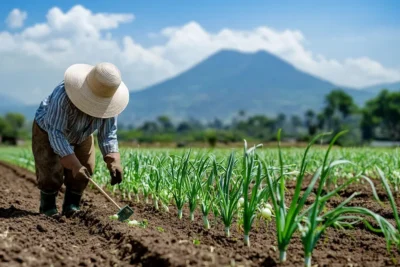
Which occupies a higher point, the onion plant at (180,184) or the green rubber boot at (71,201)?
the onion plant at (180,184)

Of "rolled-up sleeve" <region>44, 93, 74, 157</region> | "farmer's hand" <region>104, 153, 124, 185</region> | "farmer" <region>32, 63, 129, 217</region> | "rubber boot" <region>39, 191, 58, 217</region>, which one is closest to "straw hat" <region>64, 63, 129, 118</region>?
"farmer" <region>32, 63, 129, 217</region>

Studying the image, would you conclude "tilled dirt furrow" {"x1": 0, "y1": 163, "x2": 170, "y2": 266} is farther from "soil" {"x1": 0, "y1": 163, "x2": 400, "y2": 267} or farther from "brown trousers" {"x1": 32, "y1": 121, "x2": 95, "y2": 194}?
"brown trousers" {"x1": 32, "y1": 121, "x2": 95, "y2": 194}

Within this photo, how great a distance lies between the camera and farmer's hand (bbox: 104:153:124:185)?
488cm

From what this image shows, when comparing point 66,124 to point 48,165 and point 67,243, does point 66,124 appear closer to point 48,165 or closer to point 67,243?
point 48,165

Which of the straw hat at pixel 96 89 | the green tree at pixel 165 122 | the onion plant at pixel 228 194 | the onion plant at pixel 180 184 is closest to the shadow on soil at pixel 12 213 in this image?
the straw hat at pixel 96 89

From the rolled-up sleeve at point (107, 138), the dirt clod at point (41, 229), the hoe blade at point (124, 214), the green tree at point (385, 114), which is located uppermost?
the green tree at point (385, 114)

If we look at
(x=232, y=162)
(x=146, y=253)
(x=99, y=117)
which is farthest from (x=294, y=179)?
(x=146, y=253)

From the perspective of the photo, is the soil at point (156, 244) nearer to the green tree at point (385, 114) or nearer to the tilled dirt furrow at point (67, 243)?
the tilled dirt furrow at point (67, 243)

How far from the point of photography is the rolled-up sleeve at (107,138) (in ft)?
16.5

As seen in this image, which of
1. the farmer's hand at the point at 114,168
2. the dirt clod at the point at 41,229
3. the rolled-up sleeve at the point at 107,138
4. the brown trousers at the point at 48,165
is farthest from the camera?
the brown trousers at the point at 48,165

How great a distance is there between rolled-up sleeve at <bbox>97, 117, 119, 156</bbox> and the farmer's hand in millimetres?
61

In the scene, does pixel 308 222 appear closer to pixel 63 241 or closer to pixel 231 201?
pixel 231 201

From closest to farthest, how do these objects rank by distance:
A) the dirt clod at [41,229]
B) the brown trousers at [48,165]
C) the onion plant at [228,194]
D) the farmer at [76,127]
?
1. the onion plant at [228,194]
2. the dirt clod at [41,229]
3. the farmer at [76,127]
4. the brown trousers at [48,165]

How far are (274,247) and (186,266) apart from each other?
→ 894 mm
